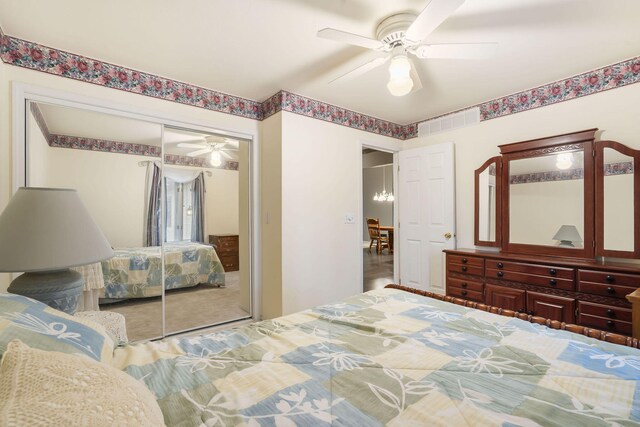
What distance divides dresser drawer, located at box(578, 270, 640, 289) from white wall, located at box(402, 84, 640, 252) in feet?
3.62

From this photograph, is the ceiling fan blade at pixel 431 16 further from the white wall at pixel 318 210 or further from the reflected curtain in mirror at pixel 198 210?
the reflected curtain in mirror at pixel 198 210

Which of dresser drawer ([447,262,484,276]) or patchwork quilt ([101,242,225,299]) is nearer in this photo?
patchwork quilt ([101,242,225,299])

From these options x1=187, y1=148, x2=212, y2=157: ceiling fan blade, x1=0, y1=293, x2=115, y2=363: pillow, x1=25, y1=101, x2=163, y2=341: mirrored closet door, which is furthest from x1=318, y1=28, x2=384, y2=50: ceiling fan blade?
x1=187, y1=148, x2=212, y2=157: ceiling fan blade

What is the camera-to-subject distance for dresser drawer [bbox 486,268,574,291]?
95.7 inches

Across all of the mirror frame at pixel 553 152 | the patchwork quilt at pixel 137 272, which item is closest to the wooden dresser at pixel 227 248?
the patchwork quilt at pixel 137 272

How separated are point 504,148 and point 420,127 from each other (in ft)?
3.73

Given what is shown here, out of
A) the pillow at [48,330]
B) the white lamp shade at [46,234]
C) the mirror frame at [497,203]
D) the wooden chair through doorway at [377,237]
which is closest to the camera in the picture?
the pillow at [48,330]

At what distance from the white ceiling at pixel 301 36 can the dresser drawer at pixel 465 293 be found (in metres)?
2.09

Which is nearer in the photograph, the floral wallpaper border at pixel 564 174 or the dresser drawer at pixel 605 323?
the dresser drawer at pixel 605 323

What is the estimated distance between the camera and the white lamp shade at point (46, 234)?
3.95ft

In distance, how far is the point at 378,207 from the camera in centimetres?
995

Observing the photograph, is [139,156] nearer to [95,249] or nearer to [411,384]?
[95,249]

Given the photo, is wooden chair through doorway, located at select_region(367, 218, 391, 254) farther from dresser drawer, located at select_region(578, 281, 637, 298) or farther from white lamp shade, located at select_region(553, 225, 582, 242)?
dresser drawer, located at select_region(578, 281, 637, 298)

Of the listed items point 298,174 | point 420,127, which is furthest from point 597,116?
point 298,174
